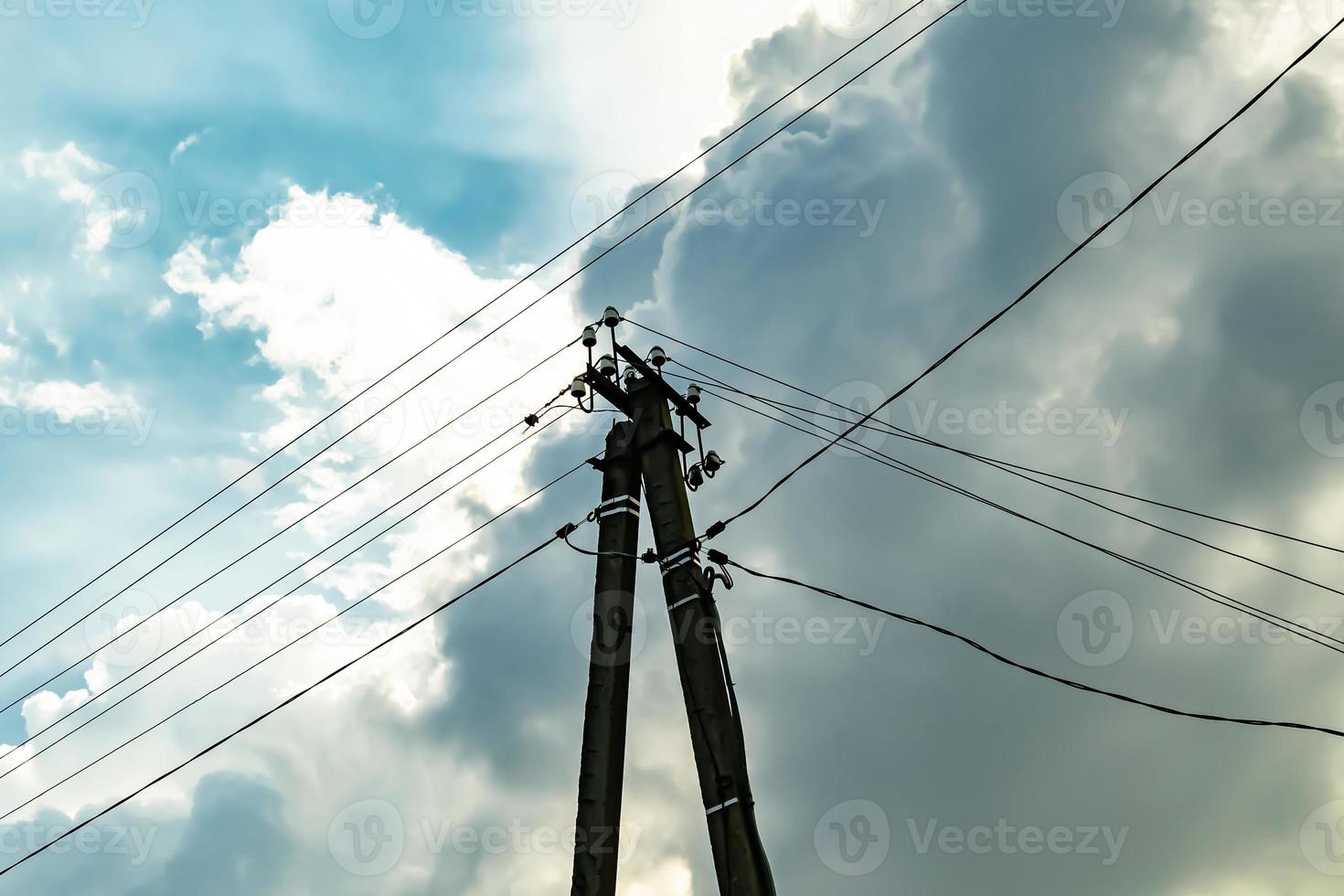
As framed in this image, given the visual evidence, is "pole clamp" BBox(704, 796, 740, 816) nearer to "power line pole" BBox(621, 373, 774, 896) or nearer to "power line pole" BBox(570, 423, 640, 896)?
"power line pole" BBox(621, 373, 774, 896)

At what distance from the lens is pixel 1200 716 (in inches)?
395

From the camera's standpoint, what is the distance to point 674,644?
9.60 m

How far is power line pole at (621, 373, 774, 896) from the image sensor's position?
340 inches

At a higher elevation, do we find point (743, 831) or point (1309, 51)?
point (1309, 51)

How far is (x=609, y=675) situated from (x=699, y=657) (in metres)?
0.98

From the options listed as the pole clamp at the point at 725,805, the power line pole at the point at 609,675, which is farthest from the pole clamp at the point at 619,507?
the pole clamp at the point at 725,805

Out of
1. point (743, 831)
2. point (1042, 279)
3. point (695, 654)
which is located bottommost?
point (743, 831)

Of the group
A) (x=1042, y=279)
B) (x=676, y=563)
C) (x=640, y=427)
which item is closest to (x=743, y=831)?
(x=676, y=563)

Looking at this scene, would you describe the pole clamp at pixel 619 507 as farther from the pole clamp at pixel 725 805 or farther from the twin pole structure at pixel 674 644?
the pole clamp at pixel 725 805

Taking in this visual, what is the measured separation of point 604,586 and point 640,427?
5.67 feet

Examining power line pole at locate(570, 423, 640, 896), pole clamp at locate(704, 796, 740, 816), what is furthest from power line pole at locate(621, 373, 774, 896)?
power line pole at locate(570, 423, 640, 896)

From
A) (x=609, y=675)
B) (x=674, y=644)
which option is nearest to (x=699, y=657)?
(x=674, y=644)

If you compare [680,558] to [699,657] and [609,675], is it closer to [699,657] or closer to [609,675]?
[699,657]

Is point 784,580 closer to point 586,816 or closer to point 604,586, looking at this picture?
point 604,586
